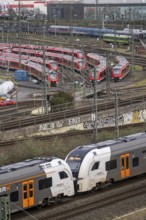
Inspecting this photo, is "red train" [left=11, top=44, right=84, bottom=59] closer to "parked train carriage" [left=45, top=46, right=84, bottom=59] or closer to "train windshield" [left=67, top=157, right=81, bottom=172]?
"parked train carriage" [left=45, top=46, right=84, bottom=59]

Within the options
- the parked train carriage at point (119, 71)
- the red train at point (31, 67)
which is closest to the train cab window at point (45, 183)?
the red train at point (31, 67)

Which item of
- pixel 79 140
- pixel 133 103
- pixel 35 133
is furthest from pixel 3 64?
pixel 79 140

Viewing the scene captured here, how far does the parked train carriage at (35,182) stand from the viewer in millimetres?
17234

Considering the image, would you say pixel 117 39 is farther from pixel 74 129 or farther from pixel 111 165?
pixel 111 165

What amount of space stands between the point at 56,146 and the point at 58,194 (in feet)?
21.7

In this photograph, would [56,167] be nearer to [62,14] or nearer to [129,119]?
[129,119]

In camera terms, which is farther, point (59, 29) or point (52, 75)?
point (59, 29)

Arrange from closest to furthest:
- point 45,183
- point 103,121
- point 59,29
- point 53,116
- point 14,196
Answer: point 14,196
point 45,183
point 53,116
point 103,121
point 59,29

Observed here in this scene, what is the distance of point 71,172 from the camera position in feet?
62.8

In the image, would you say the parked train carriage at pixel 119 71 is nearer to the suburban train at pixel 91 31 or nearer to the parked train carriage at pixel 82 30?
the suburban train at pixel 91 31

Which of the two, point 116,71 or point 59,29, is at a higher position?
point 59,29

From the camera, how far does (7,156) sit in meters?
23.2

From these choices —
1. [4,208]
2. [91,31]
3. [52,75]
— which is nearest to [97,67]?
[52,75]

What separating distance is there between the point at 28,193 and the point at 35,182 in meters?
0.38
